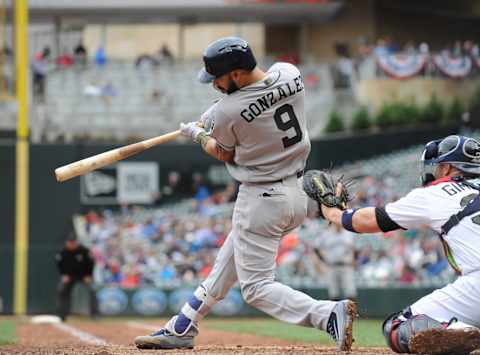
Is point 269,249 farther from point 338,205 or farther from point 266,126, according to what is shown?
point 266,126

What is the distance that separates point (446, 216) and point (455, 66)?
1959cm

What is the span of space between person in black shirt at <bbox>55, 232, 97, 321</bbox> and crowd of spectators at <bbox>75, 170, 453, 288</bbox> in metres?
1.58

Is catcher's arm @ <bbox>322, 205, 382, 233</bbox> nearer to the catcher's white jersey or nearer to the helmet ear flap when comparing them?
the catcher's white jersey

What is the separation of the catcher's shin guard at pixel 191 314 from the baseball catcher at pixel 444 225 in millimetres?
1120

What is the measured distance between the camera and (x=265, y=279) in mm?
6578

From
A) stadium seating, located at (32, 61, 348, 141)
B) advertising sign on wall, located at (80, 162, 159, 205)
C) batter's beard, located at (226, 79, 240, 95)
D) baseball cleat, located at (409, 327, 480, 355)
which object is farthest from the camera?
stadium seating, located at (32, 61, 348, 141)

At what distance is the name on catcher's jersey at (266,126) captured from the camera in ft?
20.9

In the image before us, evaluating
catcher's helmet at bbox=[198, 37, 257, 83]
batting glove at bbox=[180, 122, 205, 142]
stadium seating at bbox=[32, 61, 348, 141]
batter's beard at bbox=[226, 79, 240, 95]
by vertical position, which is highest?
stadium seating at bbox=[32, 61, 348, 141]

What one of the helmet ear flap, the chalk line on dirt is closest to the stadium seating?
the chalk line on dirt

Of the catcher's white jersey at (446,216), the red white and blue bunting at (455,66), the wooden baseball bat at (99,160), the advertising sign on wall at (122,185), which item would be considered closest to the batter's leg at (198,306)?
the wooden baseball bat at (99,160)

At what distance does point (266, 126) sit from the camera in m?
6.40

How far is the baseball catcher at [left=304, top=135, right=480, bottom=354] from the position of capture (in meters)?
5.90

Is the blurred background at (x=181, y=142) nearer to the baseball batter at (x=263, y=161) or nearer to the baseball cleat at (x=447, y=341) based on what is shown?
the baseball batter at (x=263, y=161)

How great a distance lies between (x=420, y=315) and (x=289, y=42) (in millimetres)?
27491
